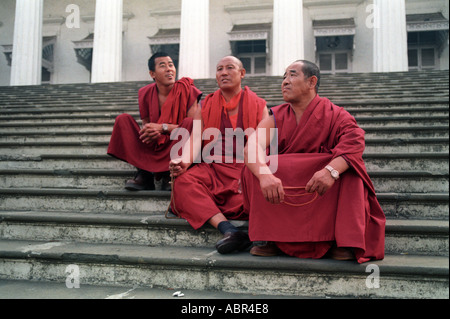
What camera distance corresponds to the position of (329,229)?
6.81 ft

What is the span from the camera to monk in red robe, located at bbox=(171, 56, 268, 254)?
2475mm

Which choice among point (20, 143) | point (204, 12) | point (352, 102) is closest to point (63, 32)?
point (204, 12)

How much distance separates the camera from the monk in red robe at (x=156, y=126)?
327 centimetres

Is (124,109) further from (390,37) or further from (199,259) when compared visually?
(390,37)

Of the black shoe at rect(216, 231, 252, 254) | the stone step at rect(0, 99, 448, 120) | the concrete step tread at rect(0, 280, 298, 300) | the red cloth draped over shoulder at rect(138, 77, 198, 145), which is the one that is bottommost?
the concrete step tread at rect(0, 280, 298, 300)

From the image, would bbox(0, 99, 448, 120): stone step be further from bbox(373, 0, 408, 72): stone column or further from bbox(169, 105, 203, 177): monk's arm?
bbox(373, 0, 408, 72): stone column

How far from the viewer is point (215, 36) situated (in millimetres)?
16500

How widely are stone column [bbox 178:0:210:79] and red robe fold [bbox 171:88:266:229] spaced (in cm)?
859

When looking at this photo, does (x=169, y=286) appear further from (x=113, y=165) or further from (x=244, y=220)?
(x=113, y=165)

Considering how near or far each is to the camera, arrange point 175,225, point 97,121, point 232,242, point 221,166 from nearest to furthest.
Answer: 1. point 232,242
2. point 175,225
3. point 221,166
4. point 97,121

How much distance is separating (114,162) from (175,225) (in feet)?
5.34

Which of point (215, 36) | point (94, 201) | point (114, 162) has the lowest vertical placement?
point (94, 201)

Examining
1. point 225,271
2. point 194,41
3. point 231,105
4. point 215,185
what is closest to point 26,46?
point 194,41

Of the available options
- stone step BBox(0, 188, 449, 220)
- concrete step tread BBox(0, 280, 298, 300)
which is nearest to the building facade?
stone step BBox(0, 188, 449, 220)
